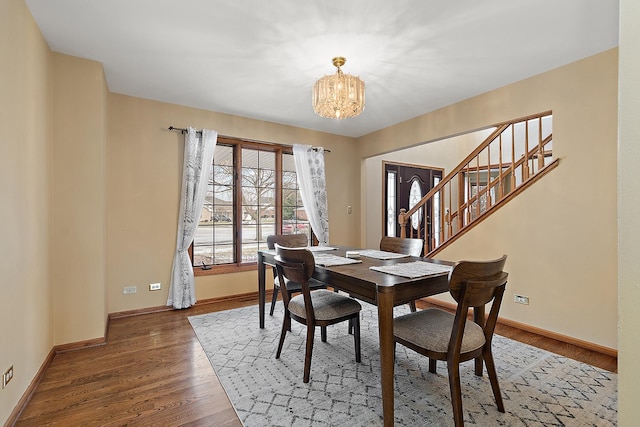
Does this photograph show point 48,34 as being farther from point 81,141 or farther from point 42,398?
point 42,398

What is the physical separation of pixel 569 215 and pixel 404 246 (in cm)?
146

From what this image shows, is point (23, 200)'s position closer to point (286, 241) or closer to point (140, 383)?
point (140, 383)

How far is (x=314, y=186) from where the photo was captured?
15.4 feet

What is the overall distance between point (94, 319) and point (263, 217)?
2.29 meters

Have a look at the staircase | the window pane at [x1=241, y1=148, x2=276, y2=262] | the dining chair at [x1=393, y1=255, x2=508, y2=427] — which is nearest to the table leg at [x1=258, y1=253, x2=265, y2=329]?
the window pane at [x1=241, y1=148, x2=276, y2=262]

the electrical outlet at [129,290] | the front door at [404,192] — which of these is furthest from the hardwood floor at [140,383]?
the front door at [404,192]

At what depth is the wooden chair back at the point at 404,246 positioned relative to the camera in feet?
9.41

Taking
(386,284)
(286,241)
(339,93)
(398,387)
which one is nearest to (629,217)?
(386,284)

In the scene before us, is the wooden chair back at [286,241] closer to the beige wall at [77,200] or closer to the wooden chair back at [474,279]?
the beige wall at [77,200]

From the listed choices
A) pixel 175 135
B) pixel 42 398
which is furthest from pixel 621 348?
pixel 175 135

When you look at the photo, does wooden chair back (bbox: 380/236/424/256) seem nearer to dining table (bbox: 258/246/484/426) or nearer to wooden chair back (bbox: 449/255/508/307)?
dining table (bbox: 258/246/484/426)

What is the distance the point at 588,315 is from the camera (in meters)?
2.59

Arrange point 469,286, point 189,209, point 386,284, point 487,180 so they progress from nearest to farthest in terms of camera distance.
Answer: point 469,286 < point 386,284 < point 189,209 < point 487,180

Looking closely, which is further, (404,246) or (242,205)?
(242,205)
